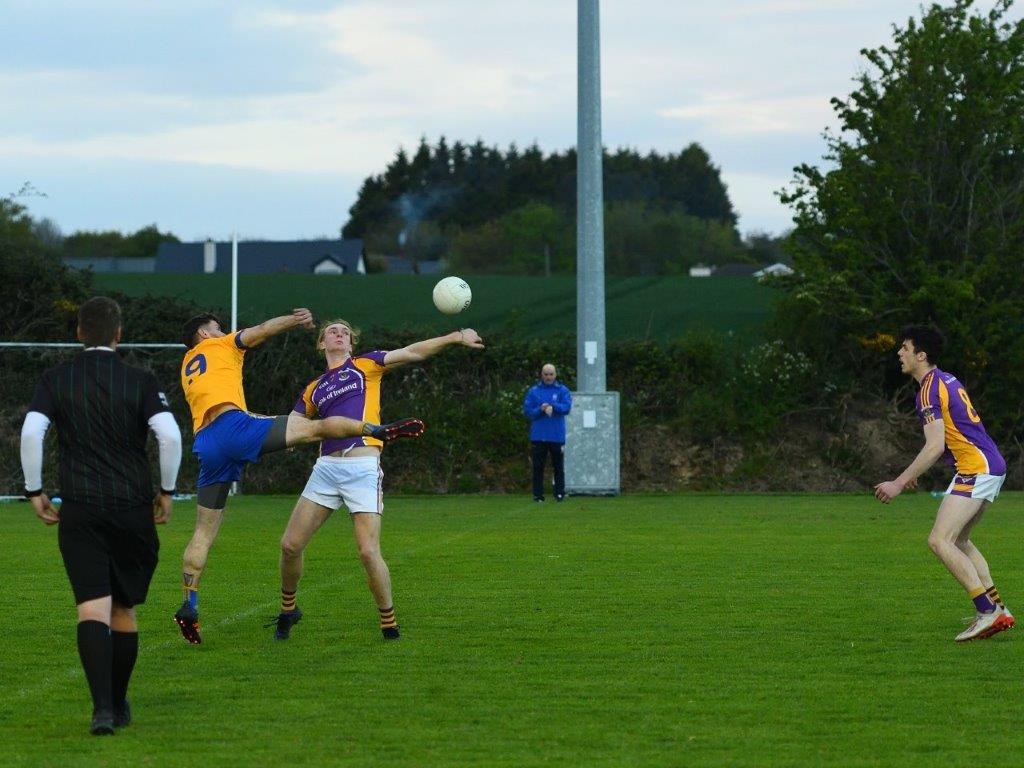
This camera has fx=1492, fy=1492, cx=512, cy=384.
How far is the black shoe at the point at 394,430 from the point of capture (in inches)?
351

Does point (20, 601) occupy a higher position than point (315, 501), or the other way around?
point (315, 501)

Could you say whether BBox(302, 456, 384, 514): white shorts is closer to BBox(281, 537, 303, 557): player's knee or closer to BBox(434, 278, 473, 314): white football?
BBox(281, 537, 303, 557): player's knee

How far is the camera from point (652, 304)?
34969mm

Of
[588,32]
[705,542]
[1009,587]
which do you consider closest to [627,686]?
[1009,587]

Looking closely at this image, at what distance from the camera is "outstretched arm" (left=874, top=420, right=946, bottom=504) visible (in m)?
9.10

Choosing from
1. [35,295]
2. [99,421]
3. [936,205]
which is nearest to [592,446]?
[936,205]

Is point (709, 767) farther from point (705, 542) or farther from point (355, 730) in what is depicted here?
point (705, 542)

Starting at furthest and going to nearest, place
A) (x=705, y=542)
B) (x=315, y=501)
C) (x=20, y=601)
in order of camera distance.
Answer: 1. (x=705, y=542)
2. (x=20, y=601)
3. (x=315, y=501)

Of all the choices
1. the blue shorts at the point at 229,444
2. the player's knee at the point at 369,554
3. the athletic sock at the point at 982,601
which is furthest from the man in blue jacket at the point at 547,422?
the athletic sock at the point at 982,601

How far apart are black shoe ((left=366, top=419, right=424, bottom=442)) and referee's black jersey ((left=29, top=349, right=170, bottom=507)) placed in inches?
89.4

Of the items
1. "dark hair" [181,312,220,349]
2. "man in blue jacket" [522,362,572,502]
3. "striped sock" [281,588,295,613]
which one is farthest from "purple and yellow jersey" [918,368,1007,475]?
"man in blue jacket" [522,362,572,502]

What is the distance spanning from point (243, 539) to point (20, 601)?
5.09 meters

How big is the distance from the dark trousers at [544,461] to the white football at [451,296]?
10.4 metres

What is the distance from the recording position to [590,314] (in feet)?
77.4
